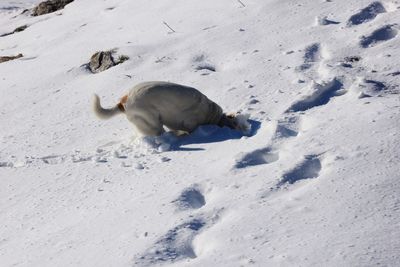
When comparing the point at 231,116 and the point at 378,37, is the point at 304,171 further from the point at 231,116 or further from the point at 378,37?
the point at 378,37

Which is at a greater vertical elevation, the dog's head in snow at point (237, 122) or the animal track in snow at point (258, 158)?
the animal track in snow at point (258, 158)

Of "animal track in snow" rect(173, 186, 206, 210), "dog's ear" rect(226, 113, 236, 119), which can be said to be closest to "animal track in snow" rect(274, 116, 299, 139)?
"dog's ear" rect(226, 113, 236, 119)

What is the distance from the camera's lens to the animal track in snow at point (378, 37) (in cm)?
763

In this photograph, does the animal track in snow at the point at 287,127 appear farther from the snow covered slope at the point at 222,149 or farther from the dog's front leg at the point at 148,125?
the dog's front leg at the point at 148,125

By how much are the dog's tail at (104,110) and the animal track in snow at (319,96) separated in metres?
1.63

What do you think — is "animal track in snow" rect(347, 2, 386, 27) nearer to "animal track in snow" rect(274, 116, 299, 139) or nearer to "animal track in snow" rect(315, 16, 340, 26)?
"animal track in snow" rect(315, 16, 340, 26)

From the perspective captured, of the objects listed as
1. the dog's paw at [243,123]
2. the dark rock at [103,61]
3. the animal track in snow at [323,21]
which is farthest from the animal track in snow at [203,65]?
the dog's paw at [243,123]

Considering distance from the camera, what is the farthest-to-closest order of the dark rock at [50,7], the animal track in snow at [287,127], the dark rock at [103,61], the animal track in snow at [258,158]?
the dark rock at [50,7] → the dark rock at [103,61] → the animal track in snow at [287,127] → the animal track in snow at [258,158]

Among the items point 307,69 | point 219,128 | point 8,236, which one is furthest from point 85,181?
point 307,69

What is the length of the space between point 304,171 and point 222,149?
1136mm

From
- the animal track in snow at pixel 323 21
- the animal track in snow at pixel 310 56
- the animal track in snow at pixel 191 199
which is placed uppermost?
the animal track in snow at pixel 191 199

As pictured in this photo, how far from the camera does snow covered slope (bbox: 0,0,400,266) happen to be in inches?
158

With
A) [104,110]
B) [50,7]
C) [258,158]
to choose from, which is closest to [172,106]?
[104,110]

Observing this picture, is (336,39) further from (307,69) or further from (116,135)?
(116,135)
